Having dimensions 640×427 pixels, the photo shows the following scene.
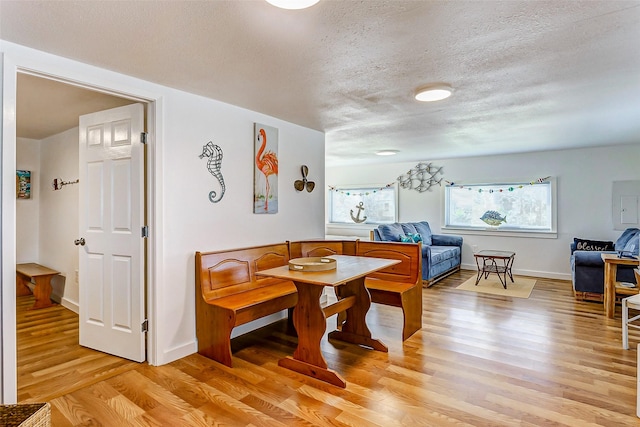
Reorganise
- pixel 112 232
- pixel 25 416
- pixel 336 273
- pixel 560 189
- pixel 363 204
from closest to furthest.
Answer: pixel 25 416
pixel 336 273
pixel 112 232
pixel 560 189
pixel 363 204

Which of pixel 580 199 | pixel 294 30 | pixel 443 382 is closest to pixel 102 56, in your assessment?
pixel 294 30

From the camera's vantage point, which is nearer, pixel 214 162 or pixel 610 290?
pixel 214 162

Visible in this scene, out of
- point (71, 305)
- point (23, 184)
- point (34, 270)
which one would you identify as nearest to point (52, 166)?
point (23, 184)

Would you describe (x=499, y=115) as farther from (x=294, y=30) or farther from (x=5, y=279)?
(x=5, y=279)

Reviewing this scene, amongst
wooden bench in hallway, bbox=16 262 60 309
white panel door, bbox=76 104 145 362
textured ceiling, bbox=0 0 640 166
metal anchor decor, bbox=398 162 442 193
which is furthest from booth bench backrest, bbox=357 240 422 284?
wooden bench in hallway, bbox=16 262 60 309

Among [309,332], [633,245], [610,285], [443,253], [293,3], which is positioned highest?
[293,3]

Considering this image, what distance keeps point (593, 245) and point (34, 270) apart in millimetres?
7866

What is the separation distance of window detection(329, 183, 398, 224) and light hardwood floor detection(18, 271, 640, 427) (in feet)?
14.1

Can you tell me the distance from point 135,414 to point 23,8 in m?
2.27

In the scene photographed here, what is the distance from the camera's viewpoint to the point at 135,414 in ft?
6.98

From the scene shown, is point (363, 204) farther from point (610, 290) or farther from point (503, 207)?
point (610, 290)

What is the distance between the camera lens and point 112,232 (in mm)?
2961

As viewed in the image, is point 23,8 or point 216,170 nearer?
point 23,8

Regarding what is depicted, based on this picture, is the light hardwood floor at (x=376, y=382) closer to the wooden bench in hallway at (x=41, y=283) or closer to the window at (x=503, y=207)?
the wooden bench in hallway at (x=41, y=283)
